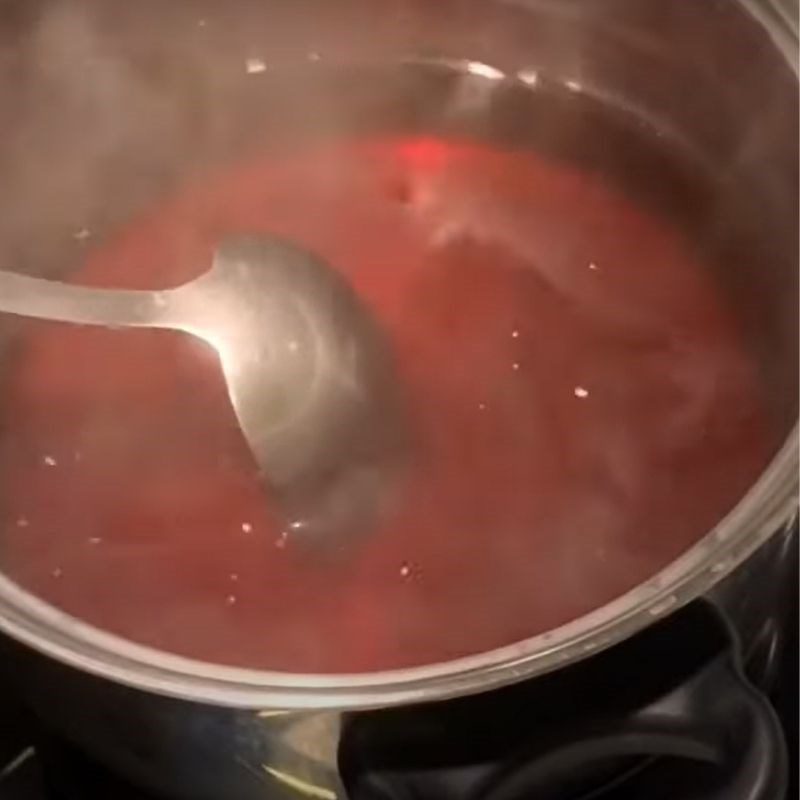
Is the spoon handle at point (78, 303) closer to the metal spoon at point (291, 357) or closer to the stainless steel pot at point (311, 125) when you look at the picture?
the metal spoon at point (291, 357)

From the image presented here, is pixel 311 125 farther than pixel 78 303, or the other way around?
pixel 311 125

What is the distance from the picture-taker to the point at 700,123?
948 mm

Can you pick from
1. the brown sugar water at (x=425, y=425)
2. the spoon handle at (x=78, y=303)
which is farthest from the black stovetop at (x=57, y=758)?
the spoon handle at (x=78, y=303)

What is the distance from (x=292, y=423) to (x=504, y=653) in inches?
11.0

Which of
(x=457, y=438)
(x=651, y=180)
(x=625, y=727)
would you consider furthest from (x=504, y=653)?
(x=651, y=180)

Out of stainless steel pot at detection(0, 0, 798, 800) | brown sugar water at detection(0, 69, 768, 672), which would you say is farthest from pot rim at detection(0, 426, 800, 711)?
brown sugar water at detection(0, 69, 768, 672)

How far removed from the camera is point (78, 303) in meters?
0.78

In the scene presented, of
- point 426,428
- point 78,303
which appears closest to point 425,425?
point 426,428

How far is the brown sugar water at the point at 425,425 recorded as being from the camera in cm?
74

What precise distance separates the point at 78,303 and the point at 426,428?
186 mm

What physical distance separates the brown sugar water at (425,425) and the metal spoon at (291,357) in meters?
0.02

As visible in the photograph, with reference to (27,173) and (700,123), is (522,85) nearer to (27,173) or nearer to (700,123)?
(700,123)

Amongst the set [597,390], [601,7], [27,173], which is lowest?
[27,173]

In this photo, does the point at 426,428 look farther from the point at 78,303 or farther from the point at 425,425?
the point at 78,303
